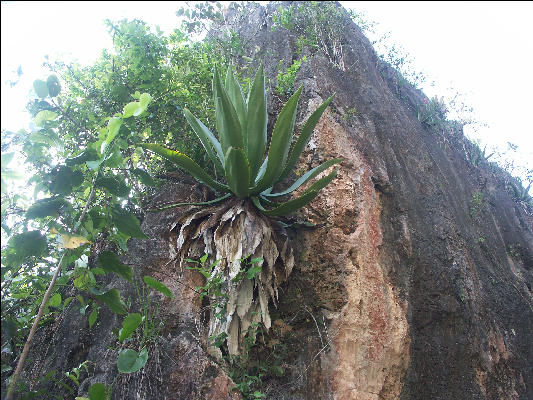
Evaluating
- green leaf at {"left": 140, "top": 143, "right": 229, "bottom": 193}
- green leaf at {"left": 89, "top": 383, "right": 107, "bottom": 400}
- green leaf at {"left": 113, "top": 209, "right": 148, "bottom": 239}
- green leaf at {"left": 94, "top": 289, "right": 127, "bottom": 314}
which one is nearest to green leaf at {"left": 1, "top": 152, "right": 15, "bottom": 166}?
green leaf at {"left": 113, "top": 209, "right": 148, "bottom": 239}

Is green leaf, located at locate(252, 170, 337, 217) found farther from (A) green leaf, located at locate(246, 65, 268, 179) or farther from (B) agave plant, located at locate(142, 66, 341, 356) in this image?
(A) green leaf, located at locate(246, 65, 268, 179)

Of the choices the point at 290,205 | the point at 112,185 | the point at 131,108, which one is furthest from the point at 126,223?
the point at 290,205

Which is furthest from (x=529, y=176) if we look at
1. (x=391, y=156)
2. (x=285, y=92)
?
(x=285, y=92)

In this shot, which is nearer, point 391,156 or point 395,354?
point 395,354

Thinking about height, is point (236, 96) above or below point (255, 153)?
above

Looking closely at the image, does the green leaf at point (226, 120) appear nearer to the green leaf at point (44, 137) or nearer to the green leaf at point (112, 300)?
the green leaf at point (44, 137)

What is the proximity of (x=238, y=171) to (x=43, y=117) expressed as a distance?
3.85 feet

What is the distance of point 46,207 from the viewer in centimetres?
163

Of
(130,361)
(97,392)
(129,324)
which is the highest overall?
(129,324)

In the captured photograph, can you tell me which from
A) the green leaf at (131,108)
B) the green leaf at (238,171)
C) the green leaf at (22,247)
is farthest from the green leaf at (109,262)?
the green leaf at (238,171)

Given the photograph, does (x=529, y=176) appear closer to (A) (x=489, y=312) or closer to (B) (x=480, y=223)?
(B) (x=480, y=223)

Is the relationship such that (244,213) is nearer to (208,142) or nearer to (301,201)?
(301,201)

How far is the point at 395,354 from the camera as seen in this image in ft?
8.96

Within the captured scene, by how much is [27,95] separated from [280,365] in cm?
238
